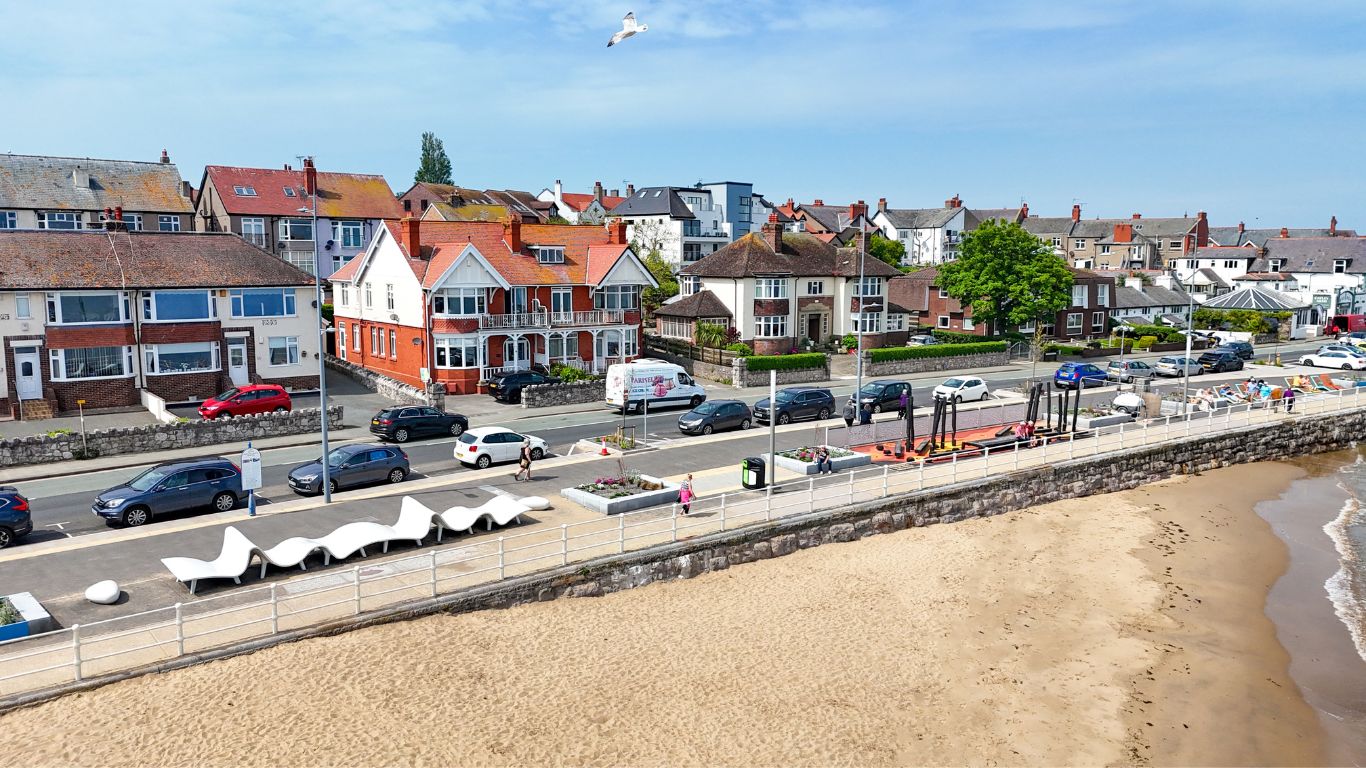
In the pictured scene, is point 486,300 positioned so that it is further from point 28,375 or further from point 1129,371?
point 1129,371

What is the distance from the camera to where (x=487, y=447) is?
32.4 metres

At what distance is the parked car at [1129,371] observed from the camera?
55.0 m

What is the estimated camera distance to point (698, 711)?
17.4 meters

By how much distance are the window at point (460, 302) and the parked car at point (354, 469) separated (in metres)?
18.2

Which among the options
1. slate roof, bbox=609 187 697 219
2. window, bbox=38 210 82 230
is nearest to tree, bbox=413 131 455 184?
slate roof, bbox=609 187 697 219

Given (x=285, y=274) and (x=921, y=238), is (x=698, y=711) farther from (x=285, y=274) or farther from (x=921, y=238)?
(x=921, y=238)

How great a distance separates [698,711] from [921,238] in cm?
10949

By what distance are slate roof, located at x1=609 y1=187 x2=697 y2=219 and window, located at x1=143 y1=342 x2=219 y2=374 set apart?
55.5 m

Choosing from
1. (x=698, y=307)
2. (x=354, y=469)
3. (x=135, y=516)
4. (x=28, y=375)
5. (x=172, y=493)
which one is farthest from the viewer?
(x=698, y=307)

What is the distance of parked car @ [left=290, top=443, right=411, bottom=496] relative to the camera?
28.4m

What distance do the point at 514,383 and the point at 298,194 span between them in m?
31.7

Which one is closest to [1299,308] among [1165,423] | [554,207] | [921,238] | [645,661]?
[921,238]

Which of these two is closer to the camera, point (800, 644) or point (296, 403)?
point (800, 644)

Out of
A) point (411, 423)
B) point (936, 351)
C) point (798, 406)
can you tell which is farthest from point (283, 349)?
point (936, 351)
